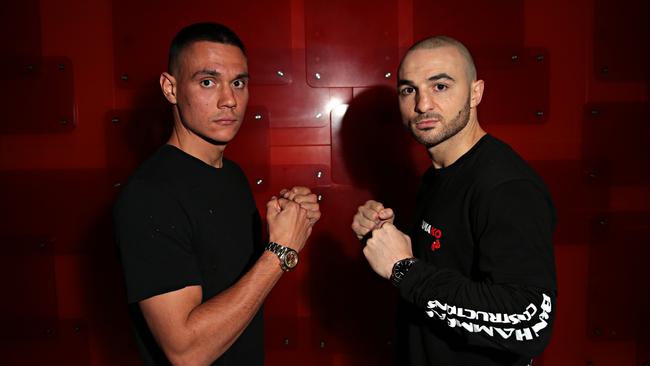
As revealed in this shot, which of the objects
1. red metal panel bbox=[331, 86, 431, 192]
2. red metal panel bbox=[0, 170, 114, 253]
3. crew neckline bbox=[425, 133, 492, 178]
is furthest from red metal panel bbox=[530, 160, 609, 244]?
red metal panel bbox=[0, 170, 114, 253]

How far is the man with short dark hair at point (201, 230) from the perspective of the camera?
0.93 metres

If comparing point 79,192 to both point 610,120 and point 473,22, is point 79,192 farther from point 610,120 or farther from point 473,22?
point 610,120

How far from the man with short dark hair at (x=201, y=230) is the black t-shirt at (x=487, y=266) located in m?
0.36

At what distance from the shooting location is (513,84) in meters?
1.92

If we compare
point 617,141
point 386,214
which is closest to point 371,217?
point 386,214

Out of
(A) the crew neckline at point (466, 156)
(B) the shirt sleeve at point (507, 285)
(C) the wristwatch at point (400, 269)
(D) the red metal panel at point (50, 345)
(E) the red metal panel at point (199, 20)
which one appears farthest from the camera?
(D) the red metal panel at point (50, 345)

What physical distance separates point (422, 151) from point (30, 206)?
6.08 feet

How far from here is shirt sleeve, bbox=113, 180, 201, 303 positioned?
918 mm

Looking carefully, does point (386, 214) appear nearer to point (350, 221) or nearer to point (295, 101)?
point (350, 221)

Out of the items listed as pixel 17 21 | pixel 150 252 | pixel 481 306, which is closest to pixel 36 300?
pixel 17 21

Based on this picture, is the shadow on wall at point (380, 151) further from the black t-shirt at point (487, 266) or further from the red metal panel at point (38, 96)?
the red metal panel at point (38, 96)

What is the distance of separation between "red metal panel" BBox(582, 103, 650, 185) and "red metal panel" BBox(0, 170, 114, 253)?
7.41 ft

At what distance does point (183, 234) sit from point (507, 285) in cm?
75

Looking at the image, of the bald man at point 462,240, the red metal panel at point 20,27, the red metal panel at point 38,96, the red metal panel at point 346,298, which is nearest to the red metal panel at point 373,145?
the red metal panel at point 346,298
